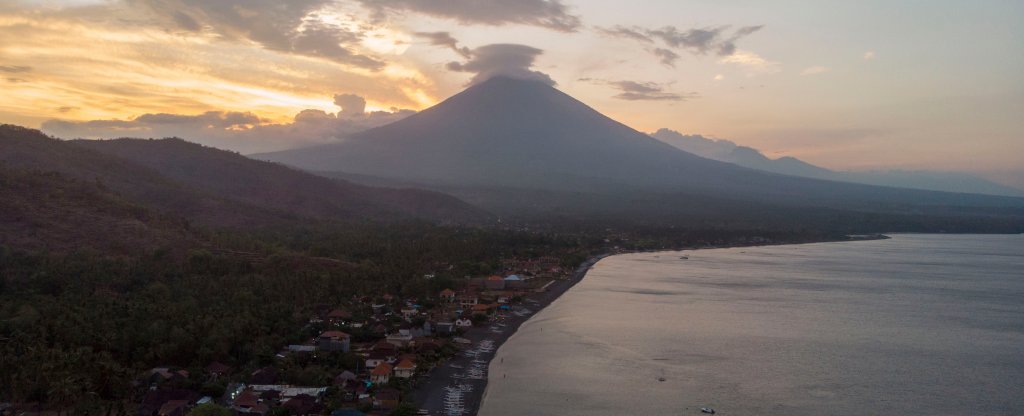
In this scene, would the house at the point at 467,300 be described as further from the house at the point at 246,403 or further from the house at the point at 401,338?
the house at the point at 246,403

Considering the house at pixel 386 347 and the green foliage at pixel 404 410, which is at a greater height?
the house at pixel 386 347

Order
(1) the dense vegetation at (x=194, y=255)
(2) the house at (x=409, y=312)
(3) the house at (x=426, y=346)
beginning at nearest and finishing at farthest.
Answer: (1) the dense vegetation at (x=194, y=255), (3) the house at (x=426, y=346), (2) the house at (x=409, y=312)

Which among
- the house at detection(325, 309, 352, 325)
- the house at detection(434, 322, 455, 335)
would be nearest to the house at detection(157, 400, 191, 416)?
the house at detection(325, 309, 352, 325)

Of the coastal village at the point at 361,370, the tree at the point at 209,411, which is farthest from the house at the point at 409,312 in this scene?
the tree at the point at 209,411

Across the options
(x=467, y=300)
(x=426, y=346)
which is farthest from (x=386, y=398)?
(x=467, y=300)

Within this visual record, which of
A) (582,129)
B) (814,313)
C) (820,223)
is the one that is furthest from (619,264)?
(582,129)

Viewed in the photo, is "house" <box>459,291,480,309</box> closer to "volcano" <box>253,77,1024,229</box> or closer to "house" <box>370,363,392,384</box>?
"house" <box>370,363,392,384</box>
